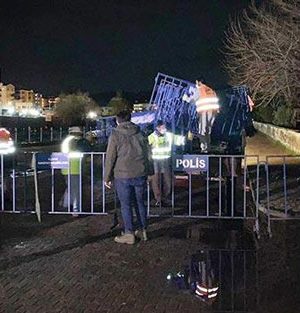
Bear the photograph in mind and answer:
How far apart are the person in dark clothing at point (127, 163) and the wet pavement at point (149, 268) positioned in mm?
641

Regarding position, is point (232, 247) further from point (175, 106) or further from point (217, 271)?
point (175, 106)

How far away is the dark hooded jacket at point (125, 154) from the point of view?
9469mm

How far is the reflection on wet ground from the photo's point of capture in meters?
6.70

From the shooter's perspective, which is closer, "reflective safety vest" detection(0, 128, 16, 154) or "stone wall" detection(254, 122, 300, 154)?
"reflective safety vest" detection(0, 128, 16, 154)

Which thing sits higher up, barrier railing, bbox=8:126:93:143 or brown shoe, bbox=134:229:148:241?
barrier railing, bbox=8:126:93:143

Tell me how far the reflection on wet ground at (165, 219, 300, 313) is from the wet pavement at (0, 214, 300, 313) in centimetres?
1

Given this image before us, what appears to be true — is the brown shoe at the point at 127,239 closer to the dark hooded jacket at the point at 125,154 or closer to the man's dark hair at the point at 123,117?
the dark hooded jacket at the point at 125,154

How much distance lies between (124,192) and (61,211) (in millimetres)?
3511

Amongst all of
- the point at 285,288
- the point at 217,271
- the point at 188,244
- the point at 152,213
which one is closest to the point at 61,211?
the point at 152,213

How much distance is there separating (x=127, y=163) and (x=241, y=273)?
252cm

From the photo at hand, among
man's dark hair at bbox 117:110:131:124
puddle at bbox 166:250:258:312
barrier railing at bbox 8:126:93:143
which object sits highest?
barrier railing at bbox 8:126:93:143

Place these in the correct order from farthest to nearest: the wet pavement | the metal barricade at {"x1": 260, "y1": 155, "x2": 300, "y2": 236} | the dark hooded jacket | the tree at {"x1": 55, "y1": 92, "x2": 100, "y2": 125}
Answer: the tree at {"x1": 55, "y1": 92, "x2": 100, "y2": 125}
the metal barricade at {"x1": 260, "y1": 155, "x2": 300, "y2": 236}
the dark hooded jacket
the wet pavement

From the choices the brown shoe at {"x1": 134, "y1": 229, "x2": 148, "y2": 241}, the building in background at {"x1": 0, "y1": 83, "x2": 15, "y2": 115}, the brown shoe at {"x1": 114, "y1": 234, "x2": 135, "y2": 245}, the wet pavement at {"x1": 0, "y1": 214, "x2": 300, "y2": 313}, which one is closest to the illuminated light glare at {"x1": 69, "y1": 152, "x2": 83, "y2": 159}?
the wet pavement at {"x1": 0, "y1": 214, "x2": 300, "y2": 313}

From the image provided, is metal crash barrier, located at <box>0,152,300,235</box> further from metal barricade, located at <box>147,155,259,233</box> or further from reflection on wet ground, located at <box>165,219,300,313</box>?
reflection on wet ground, located at <box>165,219,300,313</box>
